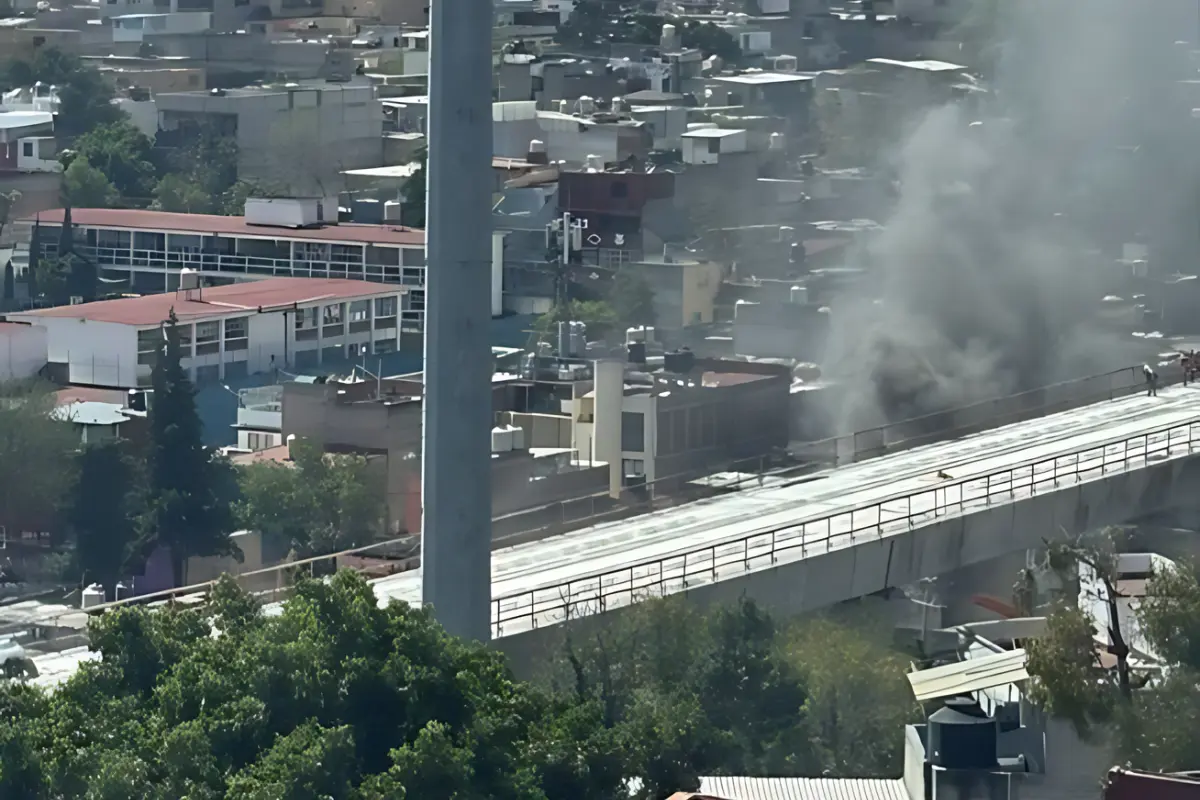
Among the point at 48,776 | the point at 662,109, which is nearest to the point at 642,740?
the point at 48,776

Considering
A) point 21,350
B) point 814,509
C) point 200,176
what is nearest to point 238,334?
point 21,350

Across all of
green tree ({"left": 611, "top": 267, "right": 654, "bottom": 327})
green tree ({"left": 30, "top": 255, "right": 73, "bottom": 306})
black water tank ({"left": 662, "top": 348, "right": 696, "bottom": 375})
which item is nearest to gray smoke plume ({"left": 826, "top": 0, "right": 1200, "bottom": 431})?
green tree ({"left": 611, "top": 267, "right": 654, "bottom": 327})

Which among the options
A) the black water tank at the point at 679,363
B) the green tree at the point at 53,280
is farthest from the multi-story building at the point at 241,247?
the black water tank at the point at 679,363

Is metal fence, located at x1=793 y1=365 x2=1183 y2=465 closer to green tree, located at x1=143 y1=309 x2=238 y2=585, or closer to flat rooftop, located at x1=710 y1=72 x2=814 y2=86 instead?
green tree, located at x1=143 y1=309 x2=238 y2=585

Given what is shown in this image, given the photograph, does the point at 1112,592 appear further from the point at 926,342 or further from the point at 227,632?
the point at 926,342

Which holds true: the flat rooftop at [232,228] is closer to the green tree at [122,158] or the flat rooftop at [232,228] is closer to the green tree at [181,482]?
the green tree at [122,158]

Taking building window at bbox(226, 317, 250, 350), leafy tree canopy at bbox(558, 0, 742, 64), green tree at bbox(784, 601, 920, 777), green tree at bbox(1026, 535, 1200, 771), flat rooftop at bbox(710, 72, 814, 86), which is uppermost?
green tree at bbox(1026, 535, 1200, 771)
